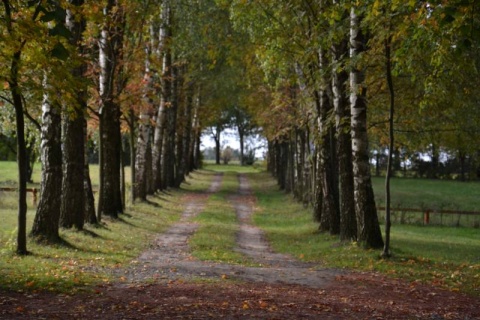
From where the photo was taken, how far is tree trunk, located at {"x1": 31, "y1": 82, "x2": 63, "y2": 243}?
12.8 m

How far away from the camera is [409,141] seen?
21.0m

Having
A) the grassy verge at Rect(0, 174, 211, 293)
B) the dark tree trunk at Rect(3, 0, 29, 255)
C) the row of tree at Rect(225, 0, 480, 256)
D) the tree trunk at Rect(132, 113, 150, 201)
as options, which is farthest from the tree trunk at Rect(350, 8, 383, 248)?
the tree trunk at Rect(132, 113, 150, 201)

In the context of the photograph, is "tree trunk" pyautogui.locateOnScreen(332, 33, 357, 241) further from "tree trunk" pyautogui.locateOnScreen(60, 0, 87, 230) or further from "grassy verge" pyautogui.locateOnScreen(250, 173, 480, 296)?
"tree trunk" pyautogui.locateOnScreen(60, 0, 87, 230)

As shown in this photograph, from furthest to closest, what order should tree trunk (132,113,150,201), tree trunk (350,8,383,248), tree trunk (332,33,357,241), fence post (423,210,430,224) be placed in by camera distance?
fence post (423,210,430,224)
tree trunk (132,113,150,201)
tree trunk (332,33,357,241)
tree trunk (350,8,383,248)

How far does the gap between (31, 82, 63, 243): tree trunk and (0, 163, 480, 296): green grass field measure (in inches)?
15.3

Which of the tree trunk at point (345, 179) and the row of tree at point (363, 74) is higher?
the row of tree at point (363, 74)

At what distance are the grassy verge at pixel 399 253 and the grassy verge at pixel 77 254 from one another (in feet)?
14.3

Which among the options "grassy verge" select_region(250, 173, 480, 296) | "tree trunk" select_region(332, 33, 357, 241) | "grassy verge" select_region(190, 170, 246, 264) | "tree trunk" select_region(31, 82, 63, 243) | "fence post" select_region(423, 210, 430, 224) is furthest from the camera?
"fence post" select_region(423, 210, 430, 224)

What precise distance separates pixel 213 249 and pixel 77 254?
4.26 meters

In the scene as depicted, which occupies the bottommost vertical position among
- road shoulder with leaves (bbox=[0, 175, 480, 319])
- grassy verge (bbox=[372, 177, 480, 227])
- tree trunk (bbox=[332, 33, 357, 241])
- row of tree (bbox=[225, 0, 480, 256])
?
grassy verge (bbox=[372, 177, 480, 227])

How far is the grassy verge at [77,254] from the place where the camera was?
939cm

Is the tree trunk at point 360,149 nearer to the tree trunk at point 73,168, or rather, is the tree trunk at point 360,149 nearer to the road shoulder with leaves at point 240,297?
the road shoulder with leaves at point 240,297

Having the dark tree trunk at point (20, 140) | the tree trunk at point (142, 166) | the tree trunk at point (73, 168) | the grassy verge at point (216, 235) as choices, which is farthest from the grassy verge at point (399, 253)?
the dark tree trunk at point (20, 140)

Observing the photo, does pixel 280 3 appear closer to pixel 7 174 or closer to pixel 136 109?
pixel 136 109
